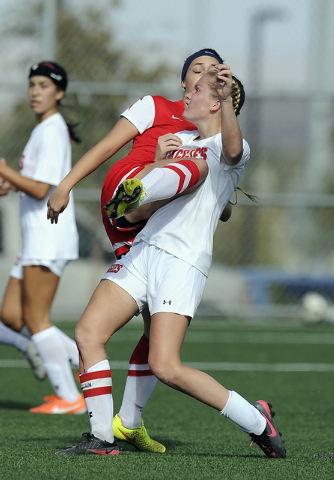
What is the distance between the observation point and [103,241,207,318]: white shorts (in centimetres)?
329

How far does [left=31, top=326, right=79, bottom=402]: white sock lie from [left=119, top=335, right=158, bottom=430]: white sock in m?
1.33

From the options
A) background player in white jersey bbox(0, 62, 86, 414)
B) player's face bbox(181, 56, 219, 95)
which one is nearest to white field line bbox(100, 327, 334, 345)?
background player in white jersey bbox(0, 62, 86, 414)

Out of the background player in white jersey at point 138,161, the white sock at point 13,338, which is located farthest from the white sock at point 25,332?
the background player in white jersey at point 138,161

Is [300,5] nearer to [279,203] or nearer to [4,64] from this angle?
[279,203]

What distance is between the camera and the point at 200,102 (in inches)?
136

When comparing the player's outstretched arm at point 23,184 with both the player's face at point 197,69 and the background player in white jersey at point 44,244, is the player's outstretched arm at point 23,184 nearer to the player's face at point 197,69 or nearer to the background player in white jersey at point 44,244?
the background player in white jersey at point 44,244

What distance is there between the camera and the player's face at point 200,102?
11.3 ft

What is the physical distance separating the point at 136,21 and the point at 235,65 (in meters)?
1.62

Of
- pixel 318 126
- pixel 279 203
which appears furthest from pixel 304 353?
pixel 318 126

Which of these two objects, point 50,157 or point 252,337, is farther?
point 252,337

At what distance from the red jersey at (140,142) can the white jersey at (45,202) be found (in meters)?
1.39

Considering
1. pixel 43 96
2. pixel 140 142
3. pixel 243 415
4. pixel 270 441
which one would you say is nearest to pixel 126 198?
pixel 140 142

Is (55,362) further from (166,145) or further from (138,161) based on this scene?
(166,145)

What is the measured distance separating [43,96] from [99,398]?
2439 mm
